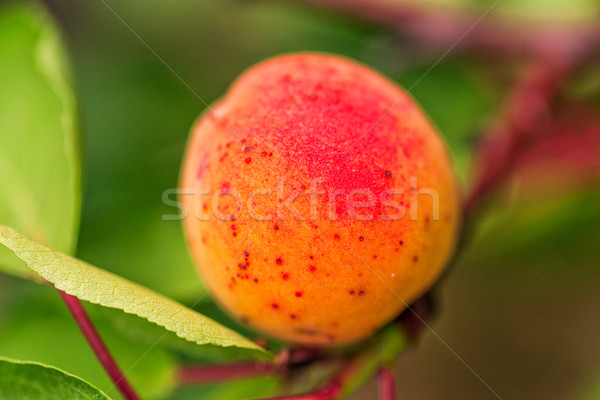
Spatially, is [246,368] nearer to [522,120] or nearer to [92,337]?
[92,337]

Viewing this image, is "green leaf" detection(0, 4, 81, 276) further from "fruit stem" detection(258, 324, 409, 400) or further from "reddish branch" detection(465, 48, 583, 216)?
"reddish branch" detection(465, 48, 583, 216)

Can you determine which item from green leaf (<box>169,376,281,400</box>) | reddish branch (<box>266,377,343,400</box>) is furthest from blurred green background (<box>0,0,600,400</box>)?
reddish branch (<box>266,377,343,400</box>)

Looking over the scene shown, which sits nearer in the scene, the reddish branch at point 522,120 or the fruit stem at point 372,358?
the fruit stem at point 372,358

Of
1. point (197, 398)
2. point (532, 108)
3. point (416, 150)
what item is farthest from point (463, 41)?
point (197, 398)

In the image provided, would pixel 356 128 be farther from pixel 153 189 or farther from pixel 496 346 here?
pixel 496 346

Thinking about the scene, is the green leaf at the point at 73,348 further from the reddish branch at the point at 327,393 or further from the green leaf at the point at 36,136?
the reddish branch at the point at 327,393

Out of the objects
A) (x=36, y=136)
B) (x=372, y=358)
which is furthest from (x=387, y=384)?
(x=36, y=136)

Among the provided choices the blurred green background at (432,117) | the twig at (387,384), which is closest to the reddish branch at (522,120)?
the blurred green background at (432,117)
